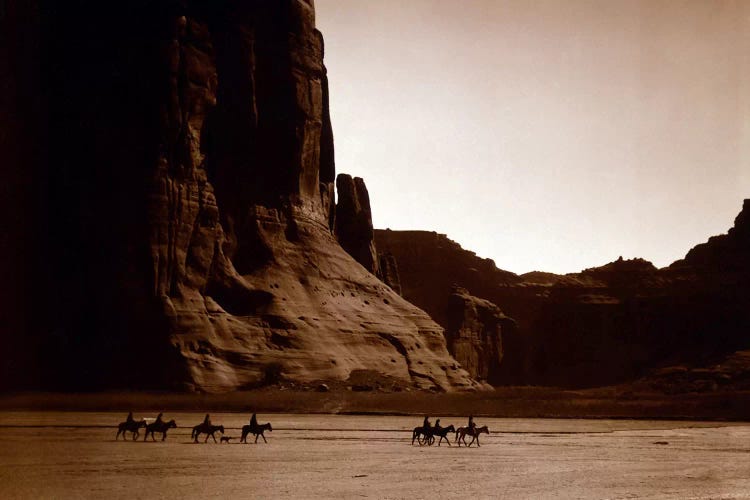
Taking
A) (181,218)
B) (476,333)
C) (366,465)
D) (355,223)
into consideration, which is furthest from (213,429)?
(476,333)

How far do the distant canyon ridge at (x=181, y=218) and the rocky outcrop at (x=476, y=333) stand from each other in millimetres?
60537

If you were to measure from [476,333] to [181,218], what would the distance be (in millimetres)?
91312

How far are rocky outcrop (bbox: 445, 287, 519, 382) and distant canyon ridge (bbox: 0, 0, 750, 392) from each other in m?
60.5

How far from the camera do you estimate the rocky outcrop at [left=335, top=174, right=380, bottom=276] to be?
97938 mm

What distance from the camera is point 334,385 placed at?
64.6 m

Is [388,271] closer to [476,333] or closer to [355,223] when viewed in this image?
[355,223]

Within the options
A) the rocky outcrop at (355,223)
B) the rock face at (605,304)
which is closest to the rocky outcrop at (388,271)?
the rocky outcrop at (355,223)

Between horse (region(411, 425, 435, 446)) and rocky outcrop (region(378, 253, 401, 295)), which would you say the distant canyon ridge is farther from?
horse (region(411, 425, 435, 446))

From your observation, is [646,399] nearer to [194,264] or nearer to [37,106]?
[194,264]

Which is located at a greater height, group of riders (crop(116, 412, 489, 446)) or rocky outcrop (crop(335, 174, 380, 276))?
rocky outcrop (crop(335, 174, 380, 276))

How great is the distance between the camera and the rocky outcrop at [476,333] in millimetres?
147000

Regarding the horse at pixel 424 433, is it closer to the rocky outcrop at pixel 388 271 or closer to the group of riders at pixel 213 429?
the group of riders at pixel 213 429

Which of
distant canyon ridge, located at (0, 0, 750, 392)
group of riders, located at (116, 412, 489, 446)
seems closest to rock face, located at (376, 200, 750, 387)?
distant canyon ridge, located at (0, 0, 750, 392)

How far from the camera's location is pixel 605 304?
162750 mm
